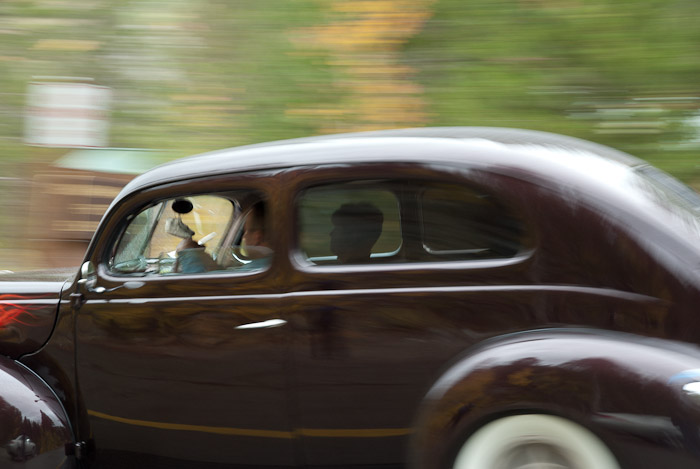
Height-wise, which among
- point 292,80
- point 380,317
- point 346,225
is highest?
point 292,80

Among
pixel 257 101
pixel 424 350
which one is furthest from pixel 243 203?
pixel 257 101

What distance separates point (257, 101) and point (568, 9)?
11.2ft

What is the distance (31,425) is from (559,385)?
2147mm

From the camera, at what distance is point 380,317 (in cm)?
282

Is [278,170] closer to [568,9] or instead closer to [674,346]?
[674,346]

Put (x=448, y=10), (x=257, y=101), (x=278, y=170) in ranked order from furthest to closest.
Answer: (x=257, y=101)
(x=448, y=10)
(x=278, y=170)

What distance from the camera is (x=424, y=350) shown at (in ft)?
9.04

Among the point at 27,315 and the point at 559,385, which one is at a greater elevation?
the point at 27,315

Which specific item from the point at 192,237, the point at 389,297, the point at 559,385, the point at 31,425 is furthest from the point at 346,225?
the point at 31,425

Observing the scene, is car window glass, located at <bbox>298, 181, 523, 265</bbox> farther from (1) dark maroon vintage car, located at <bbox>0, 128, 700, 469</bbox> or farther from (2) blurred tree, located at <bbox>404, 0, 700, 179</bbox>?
(2) blurred tree, located at <bbox>404, 0, 700, 179</bbox>

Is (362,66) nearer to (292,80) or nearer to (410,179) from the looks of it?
(292,80)

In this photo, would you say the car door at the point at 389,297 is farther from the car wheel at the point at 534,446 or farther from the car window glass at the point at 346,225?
the car wheel at the point at 534,446

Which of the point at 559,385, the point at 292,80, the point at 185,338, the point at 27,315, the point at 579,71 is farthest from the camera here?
the point at 292,80

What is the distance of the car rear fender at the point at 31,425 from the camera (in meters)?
3.21
